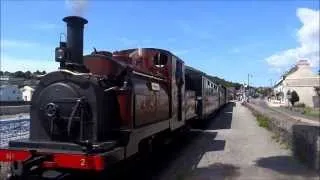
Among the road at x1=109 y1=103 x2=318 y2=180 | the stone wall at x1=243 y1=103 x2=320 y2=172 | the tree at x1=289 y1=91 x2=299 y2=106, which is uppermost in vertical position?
the tree at x1=289 y1=91 x2=299 y2=106

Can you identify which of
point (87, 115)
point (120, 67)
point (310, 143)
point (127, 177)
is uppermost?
point (120, 67)

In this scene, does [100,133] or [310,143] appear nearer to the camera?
[100,133]

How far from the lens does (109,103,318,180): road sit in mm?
12453

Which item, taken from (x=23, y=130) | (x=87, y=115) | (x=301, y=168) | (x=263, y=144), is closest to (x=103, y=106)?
(x=87, y=115)

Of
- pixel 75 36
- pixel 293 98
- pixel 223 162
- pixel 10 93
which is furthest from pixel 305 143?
pixel 10 93

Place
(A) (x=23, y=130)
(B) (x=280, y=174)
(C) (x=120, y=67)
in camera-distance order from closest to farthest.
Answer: (C) (x=120, y=67) → (B) (x=280, y=174) → (A) (x=23, y=130)

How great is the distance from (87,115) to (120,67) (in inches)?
52.1

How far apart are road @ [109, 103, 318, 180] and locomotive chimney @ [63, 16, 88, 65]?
3.07 meters

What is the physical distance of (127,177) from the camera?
40.8 feet

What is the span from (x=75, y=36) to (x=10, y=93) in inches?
4018

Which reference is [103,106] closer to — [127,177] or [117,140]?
[117,140]

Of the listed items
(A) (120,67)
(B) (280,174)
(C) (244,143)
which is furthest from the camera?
(C) (244,143)

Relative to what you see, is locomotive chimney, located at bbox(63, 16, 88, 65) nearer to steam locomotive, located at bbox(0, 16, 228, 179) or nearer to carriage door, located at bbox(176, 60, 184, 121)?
steam locomotive, located at bbox(0, 16, 228, 179)

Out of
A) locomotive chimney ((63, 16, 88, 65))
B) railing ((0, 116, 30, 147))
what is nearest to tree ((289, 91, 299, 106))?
railing ((0, 116, 30, 147))
